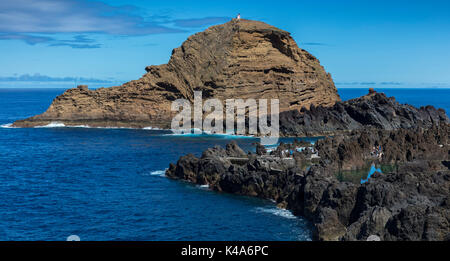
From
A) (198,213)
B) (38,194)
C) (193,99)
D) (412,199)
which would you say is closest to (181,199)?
(198,213)

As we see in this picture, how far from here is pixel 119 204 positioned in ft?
117

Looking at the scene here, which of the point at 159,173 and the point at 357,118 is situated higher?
the point at 357,118

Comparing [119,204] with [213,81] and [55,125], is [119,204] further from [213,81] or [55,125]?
[55,125]

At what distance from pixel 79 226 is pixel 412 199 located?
20.3 meters

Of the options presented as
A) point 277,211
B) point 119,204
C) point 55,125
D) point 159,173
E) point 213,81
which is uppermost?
point 213,81

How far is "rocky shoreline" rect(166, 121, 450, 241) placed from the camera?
21.9 meters

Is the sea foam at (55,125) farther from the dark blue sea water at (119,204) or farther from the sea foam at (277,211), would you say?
the sea foam at (277,211)

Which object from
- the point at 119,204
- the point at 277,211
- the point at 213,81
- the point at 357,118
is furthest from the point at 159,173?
the point at 357,118

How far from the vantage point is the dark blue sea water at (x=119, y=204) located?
93.3 ft

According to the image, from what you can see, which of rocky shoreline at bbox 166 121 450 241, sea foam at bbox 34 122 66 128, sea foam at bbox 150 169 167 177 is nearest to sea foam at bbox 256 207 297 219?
rocky shoreline at bbox 166 121 450 241

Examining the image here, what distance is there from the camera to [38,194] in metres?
39.6

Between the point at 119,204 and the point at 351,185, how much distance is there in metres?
17.4

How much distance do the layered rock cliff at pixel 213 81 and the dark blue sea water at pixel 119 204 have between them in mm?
29528

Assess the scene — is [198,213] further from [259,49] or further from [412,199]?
[259,49]
